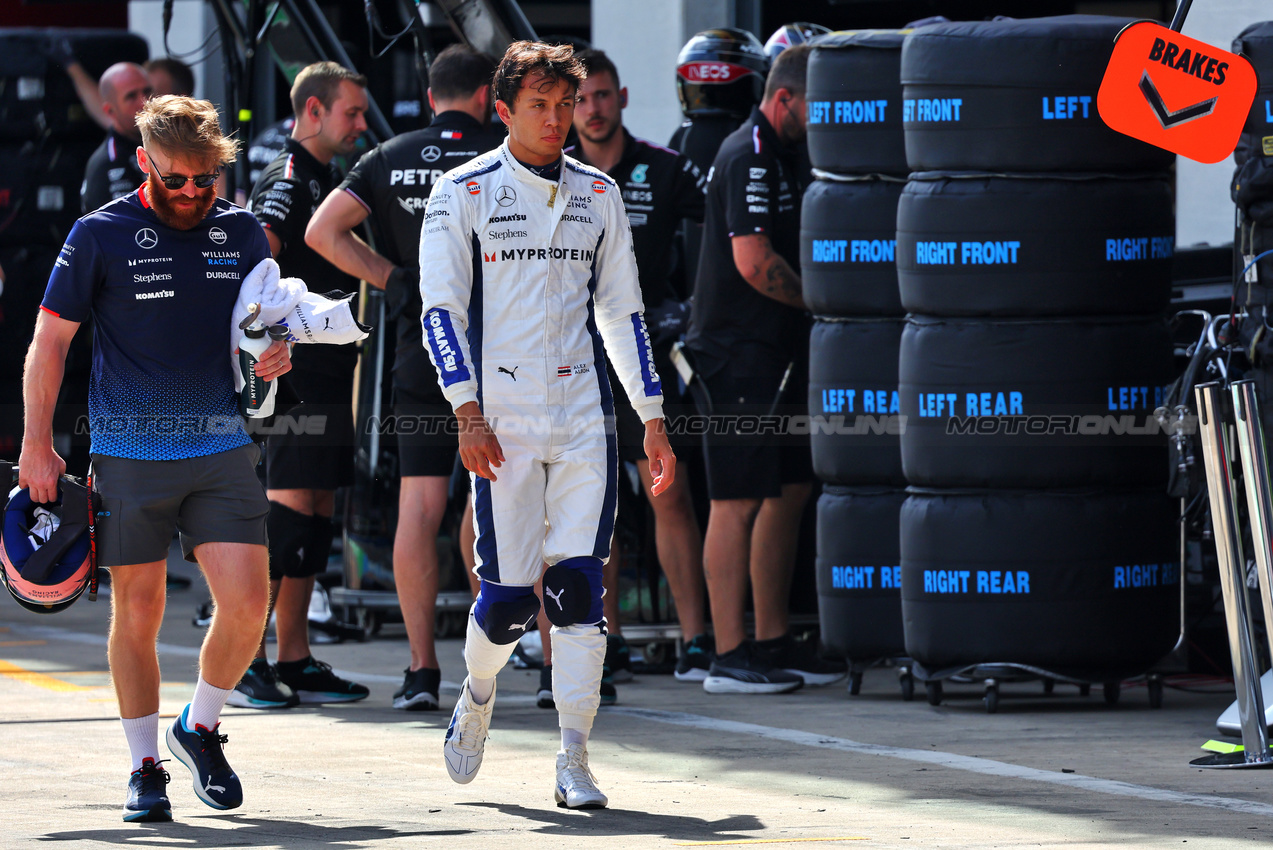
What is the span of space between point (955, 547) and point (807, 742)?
97cm

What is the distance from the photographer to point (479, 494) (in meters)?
5.36

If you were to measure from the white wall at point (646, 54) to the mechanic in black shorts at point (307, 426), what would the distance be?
482 centimetres

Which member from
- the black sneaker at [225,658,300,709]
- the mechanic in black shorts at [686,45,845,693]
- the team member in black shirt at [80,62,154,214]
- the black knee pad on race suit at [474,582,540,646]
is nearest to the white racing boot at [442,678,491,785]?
the black knee pad on race suit at [474,582,540,646]

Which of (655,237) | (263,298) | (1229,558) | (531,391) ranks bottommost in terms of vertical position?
(1229,558)

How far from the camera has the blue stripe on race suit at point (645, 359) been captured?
17.9 feet

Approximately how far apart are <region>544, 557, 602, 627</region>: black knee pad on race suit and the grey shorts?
0.78 metres

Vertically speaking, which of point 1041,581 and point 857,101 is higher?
point 857,101

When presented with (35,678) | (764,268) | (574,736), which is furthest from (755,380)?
(35,678)

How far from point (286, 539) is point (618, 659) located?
1363 mm

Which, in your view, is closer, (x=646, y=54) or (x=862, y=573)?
(x=862, y=573)

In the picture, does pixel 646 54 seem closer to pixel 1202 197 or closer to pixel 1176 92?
pixel 1202 197

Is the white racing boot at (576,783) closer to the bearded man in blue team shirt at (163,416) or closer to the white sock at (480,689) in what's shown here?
the white sock at (480,689)

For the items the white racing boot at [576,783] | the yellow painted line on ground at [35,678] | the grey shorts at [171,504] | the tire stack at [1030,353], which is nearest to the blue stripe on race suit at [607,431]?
the white racing boot at [576,783]

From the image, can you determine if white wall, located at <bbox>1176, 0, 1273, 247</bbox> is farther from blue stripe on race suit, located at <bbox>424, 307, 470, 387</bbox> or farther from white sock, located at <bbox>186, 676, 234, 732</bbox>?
white sock, located at <bbox>186, 676, 234, 732</bbox>
